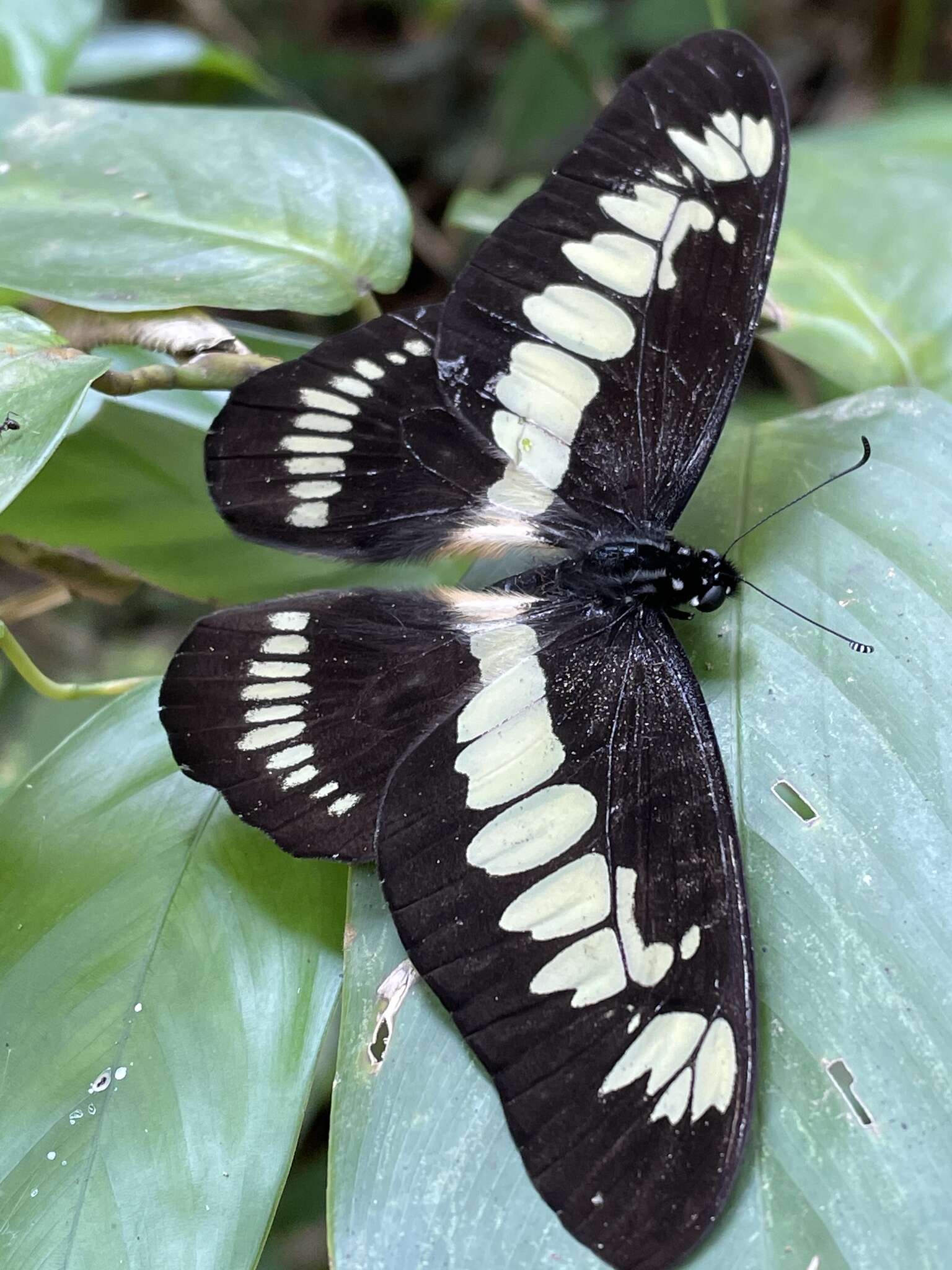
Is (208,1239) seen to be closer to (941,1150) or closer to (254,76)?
(941,1150)

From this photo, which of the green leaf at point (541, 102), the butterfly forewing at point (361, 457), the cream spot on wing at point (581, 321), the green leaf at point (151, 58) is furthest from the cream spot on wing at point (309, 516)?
the green leaf at point (541, 102)

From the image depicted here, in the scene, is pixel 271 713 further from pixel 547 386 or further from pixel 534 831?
pixel 547 386

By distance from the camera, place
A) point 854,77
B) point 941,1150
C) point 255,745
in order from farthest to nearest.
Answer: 1. point 854,77
2. point 255,745
3. point 941,1150

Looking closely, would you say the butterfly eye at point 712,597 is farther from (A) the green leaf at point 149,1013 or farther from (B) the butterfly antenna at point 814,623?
(A) the green leaf at point 149,1013

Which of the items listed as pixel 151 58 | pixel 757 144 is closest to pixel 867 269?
pixel 757 144

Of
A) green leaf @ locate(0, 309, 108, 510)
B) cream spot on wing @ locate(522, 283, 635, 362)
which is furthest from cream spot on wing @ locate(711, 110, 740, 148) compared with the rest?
green leaf @ locate(0, 309, 108, 510)

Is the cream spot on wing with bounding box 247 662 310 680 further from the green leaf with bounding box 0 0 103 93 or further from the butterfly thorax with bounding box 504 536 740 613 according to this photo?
the green leaf with bounding box 0 0 103 93

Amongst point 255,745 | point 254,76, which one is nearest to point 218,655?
point 255,745
